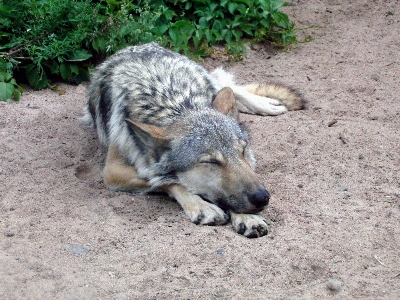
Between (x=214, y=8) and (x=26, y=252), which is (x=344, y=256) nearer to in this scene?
(x=26, y=252)

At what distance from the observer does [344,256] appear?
13.1 ft

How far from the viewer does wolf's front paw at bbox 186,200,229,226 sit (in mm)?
4559

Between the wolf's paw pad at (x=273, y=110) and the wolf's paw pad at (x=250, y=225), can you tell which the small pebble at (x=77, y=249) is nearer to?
the wolf's paw pad at (x=250, y=225)

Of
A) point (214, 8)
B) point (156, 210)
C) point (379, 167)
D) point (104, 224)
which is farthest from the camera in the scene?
point (214, 8)

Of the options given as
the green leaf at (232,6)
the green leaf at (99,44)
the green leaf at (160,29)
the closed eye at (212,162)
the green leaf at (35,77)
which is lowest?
the green leaf at (35,77)

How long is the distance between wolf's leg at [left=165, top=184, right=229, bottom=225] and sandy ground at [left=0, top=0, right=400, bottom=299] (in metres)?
0.09

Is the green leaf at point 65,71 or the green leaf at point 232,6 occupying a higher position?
the green leaf at point 232,6

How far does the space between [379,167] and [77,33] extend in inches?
152

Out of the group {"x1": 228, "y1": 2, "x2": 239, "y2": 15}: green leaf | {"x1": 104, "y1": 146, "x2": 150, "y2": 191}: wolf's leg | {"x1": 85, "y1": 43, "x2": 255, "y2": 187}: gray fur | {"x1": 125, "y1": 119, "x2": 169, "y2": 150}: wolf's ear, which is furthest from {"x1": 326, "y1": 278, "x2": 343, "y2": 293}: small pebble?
{"x1": 228, "y1": 2, "x2": 239, "y2": 15}: green leaf

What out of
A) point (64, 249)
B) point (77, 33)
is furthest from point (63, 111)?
point (64, 249)

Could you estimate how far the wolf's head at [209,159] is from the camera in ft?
14.8

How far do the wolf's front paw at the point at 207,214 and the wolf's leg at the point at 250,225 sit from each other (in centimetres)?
9

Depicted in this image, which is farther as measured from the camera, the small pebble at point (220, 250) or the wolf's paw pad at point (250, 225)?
the wolf's paw pad at point (250, 225)

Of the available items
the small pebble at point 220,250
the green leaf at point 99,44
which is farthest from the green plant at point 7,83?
the small pebble at point 220,250
